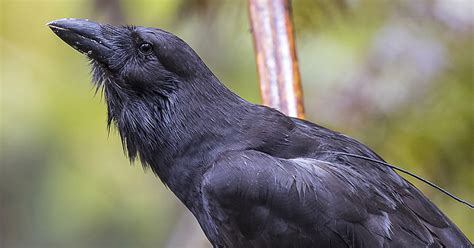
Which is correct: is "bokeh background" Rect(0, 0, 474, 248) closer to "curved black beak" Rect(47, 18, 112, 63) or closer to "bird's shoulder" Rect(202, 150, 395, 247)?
"curved black beak" Rect(47, 18, 112, 63)

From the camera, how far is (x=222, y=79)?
551 cm

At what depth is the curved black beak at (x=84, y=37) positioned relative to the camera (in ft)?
10.1

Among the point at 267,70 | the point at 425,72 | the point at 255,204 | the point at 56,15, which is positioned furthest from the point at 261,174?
the point at 56,15

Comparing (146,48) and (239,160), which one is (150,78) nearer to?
(146,48)

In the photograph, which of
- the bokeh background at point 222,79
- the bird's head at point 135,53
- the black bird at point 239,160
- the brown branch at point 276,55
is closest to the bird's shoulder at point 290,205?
the black bird at point 239,160

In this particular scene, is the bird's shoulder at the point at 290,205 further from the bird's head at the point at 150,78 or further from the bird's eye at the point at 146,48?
the bird's eye at the point at 146,48

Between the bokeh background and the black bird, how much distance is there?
2.02 ft

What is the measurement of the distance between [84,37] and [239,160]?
65 centimetres

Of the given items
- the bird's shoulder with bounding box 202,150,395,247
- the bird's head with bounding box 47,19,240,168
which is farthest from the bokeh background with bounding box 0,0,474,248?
the bird's shoulder with bounding box 202,150,395,247

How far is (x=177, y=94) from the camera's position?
3.12 m

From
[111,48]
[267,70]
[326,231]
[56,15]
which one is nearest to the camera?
[326,231]

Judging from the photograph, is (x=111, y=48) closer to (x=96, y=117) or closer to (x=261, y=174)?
(x=261, y=174)

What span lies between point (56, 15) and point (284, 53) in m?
2.83

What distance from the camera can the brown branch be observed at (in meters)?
3.40
